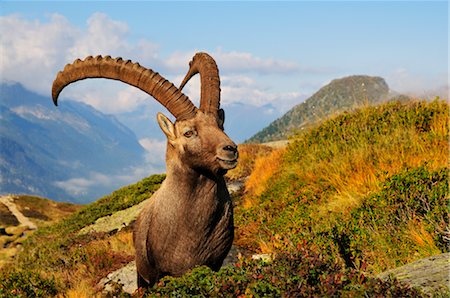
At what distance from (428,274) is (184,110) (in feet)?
12.6

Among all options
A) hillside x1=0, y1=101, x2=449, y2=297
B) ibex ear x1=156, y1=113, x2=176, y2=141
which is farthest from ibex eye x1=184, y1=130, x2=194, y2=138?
hillside x1=0, y1=101, x2=449, y2=297

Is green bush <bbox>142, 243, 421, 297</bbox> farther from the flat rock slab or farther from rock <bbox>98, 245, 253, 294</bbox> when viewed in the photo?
rock <bbox>98, 245, 253, 294</bbox>

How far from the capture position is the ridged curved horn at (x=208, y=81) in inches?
273

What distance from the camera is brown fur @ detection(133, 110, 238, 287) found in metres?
6.40

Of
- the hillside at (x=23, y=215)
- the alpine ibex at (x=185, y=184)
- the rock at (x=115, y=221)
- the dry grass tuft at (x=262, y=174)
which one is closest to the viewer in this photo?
the alpine ibex at (x=185, y=184)

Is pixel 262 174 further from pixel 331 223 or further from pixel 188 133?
pixel 188 133

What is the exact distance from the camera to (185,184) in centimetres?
653

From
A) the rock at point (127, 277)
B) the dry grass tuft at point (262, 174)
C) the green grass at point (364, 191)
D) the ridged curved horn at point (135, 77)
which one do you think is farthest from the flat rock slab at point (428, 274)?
the dry grass tuft at point (262, 174)

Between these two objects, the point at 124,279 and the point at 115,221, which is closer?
the point at 124,279

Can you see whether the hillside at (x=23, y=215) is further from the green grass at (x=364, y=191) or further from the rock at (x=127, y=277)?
the green grass at (x=364, y=191)

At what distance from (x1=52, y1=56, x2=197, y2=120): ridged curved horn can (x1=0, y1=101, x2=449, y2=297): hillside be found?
8.37 ft

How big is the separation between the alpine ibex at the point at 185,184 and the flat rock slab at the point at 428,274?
2440 mm

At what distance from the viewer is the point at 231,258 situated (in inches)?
395

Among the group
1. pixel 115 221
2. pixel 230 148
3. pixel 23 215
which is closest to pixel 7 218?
pixel 23 215
